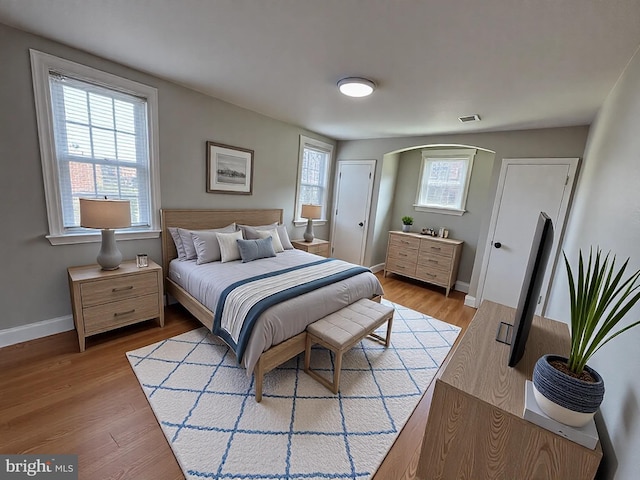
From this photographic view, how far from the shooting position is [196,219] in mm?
3236

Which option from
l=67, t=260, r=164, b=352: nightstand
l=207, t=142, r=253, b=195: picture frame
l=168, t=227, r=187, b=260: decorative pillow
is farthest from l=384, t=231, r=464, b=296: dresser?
l=67, t=260, r=164, b=352: nightstand

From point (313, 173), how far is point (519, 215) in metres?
3.20

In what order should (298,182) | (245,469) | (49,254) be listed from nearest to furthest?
(245,469), (49,254), (298,182)

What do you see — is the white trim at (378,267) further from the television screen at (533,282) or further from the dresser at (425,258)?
the television screen at (533,282)

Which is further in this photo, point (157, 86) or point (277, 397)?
point (157, 86)

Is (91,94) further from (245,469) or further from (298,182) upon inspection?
(245,469)

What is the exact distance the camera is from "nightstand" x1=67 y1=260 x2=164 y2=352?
7.20ft

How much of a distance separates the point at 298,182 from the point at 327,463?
375cm

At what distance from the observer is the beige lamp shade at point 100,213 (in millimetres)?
2172

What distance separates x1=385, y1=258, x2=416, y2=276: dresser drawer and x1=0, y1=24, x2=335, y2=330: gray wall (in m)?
2.89

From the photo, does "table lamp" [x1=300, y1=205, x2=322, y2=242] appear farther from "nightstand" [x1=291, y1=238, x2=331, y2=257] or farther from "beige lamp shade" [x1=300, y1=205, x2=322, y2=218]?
"nightstand" [x1=291, y1=238, x2=331, y2=257]

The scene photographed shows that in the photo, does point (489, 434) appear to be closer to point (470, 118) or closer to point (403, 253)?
point (470, 118)

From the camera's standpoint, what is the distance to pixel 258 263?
293 centimetres

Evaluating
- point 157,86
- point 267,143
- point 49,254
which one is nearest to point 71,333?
point 49,254
